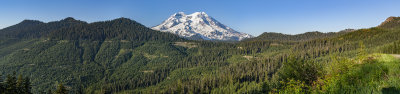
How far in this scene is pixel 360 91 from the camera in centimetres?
416

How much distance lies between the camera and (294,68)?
24.6 meters

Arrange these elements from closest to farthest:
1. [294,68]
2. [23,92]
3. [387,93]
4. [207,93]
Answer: [387,93], [294,68], [23,92], [207,93]

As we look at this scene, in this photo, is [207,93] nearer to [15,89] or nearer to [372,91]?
[15,89]

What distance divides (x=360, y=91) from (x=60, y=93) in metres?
46.8

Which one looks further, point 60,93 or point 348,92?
point 60,93

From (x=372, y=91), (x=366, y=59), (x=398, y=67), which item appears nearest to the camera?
(x=372, y=91)

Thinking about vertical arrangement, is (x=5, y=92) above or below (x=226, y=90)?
above

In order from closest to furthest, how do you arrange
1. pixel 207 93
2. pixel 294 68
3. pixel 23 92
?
1. pixel 294 68
2. pixel 23 92
3. pixel 207 93

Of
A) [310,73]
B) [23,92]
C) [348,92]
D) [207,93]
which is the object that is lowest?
[207,93]

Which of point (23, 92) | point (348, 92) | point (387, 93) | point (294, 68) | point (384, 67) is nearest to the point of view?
point (387, 93)

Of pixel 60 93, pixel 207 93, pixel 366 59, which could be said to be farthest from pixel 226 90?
pixel 366 59

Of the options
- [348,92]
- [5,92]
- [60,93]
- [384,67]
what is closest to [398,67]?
[384,67]

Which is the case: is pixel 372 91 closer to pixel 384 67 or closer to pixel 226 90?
pixel 384 67

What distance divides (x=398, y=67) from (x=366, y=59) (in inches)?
211
